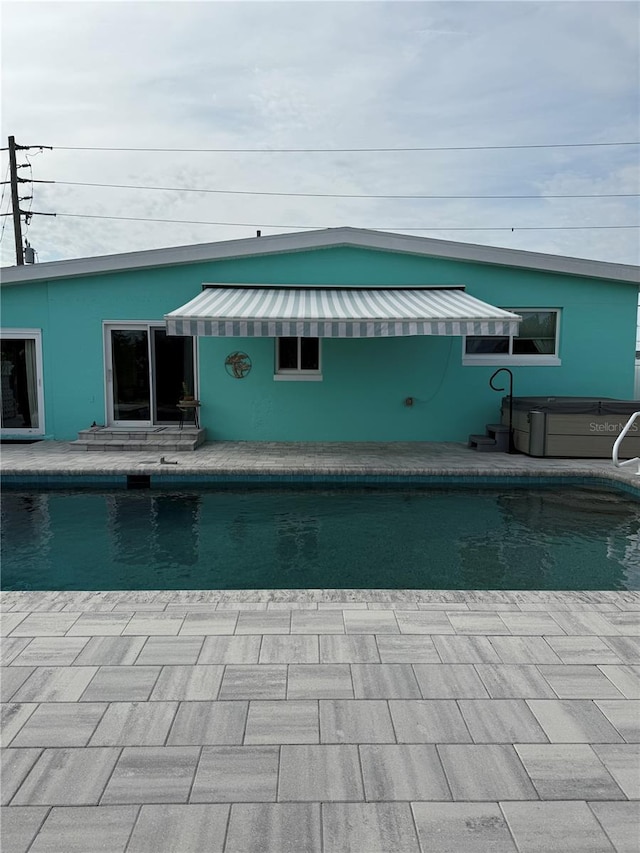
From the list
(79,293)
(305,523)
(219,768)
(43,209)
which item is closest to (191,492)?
(305,523)

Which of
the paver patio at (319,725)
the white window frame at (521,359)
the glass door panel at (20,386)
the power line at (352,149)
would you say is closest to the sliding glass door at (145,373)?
the glass door panel at (20,386)

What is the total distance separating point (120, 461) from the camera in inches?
465

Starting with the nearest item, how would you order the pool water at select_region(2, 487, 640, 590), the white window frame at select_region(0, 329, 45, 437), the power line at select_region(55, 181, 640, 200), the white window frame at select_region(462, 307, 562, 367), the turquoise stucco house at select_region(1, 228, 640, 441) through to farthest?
the pool water at select_region(2, 487, 640, 590)
the turquoise stucco house at select_region(1, 228, 640, 441)
the white window frame at select_region(0, 329, 45, 437)
the white window frame at select_region(462, 307, 562, 367)
the power line at select_region(55, 181, 640, 200)

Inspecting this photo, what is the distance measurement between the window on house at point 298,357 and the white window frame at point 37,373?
6161 mm

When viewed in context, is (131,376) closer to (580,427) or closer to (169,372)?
(169,372)

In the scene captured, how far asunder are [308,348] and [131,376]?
475 cm

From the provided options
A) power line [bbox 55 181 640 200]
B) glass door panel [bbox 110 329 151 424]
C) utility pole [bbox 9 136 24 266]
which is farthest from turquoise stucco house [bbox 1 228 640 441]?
power line [bbox 55 181 640 200]

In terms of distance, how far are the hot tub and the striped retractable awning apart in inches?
82.1

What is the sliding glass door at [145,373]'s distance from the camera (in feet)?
48.0

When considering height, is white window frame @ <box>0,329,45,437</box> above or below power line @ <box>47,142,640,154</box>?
below

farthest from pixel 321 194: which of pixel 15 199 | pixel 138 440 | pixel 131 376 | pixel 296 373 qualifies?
pixel 138 440

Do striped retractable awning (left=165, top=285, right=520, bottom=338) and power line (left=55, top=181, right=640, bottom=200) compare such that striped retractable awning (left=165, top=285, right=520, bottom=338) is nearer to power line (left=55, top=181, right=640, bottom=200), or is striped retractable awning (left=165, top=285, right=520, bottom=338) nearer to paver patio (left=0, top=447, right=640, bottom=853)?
paver patio (left=0, top=447, right=640, bottom=853)

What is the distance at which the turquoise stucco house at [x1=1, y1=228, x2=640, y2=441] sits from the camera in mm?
14289

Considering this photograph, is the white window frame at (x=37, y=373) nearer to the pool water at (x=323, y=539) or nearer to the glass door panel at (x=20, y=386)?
the glass door panel at (x=20, y=386)
